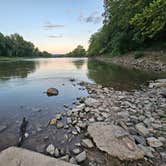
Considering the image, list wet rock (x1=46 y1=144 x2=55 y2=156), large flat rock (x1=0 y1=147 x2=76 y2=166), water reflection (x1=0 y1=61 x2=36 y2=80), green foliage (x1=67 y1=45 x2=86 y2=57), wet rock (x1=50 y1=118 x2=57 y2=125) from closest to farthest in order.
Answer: large flat rock (x1=0 y1=147 x2=76 y2=166) < wet rock (x1=46 y1=144 x2=55 y2=156) < wet rock (x1=50 y1=118 x2=57 y2=125) < water reflection (x1=0 y1=61 x2=36 y2=80) < green foliage (x1=67 y1=45 x2=86 y2=57)

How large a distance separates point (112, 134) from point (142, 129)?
97 centimetres

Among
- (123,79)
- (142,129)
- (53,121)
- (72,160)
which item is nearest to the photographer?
(72,160)

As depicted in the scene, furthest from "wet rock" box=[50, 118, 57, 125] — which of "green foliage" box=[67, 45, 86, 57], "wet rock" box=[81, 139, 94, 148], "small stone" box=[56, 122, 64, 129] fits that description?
"green foliage" box=[67, 45, 86, 57]

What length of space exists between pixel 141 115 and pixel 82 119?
182 cm

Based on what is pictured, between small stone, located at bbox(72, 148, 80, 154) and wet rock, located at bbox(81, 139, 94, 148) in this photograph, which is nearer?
small stone, located at bbox(72, 148, 80, 154)

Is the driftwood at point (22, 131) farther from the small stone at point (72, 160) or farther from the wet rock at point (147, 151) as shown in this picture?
the wet rock at point (147, 151)

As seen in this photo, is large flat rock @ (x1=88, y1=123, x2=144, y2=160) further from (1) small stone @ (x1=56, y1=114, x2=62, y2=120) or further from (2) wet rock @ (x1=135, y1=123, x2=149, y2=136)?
(1) small stone @ (x1=56, y1=114, x2=62, y2=120)

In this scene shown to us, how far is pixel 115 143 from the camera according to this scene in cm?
322

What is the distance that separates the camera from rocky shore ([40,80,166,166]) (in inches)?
117

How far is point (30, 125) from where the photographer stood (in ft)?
15.0

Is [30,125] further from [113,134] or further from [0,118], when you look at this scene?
[113,134]

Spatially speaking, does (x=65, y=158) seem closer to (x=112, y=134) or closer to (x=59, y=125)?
(x=112, y=134)

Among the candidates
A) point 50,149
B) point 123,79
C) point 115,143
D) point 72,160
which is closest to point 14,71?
point 123,79

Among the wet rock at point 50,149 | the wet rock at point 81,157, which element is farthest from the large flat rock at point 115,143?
the wet rock at point 50,149
